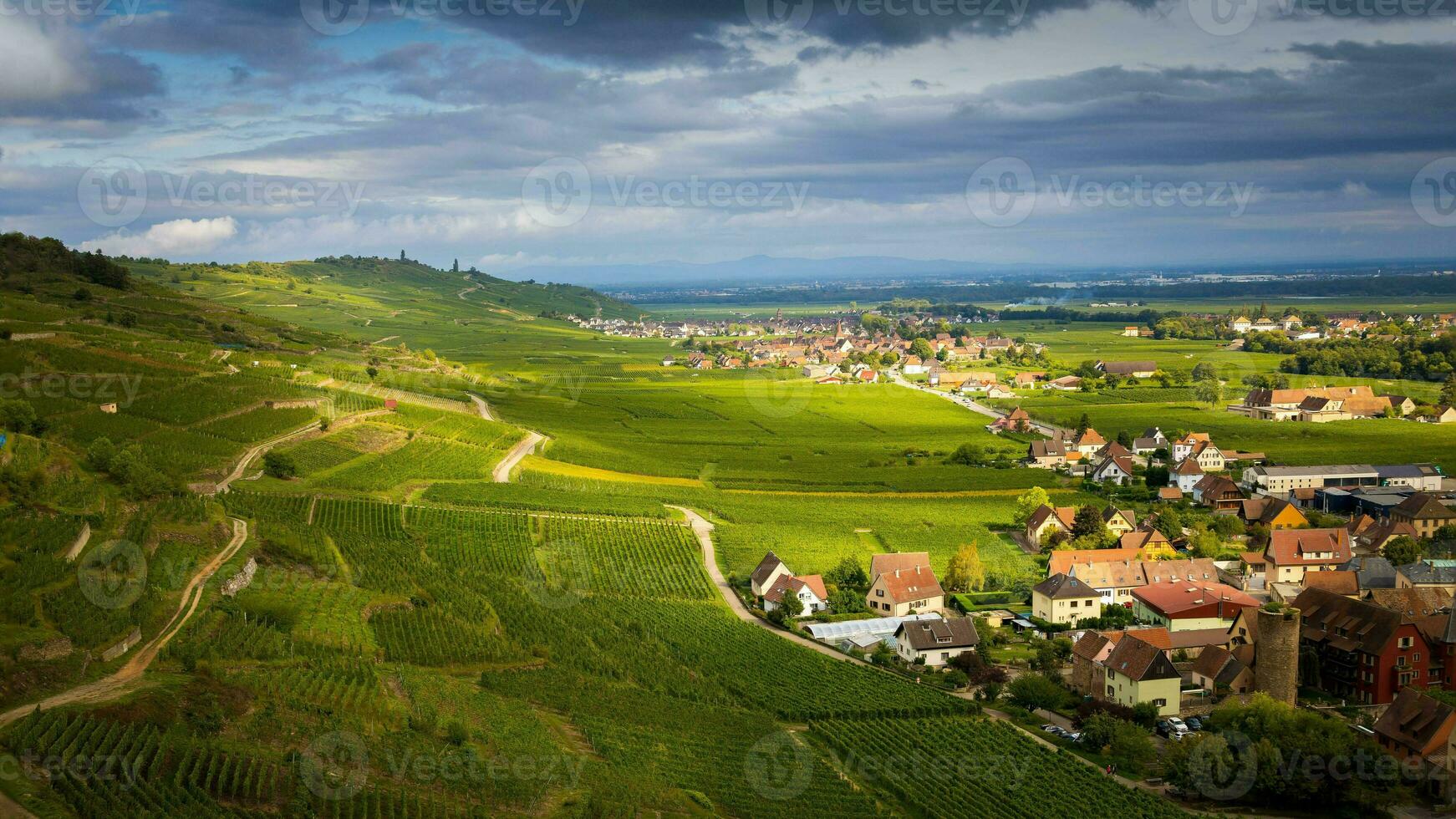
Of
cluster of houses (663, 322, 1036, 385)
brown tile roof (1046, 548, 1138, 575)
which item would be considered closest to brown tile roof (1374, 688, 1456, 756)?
brown tile roof (1046, 548, 1138, 575)

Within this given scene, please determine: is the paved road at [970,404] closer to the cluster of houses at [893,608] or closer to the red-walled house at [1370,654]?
the cluster of houses at [893,608]

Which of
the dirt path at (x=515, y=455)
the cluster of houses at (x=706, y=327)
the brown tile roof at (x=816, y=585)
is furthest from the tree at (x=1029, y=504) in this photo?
the cluster of houses at (x=706, y=327)

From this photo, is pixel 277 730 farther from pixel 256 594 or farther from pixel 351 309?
pixel 351 309

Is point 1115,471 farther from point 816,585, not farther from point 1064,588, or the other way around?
point 816,585

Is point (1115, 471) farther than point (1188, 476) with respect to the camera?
Yes

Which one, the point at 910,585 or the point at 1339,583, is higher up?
→ the point at 1339,583

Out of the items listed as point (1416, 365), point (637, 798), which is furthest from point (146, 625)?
point (1416, 365)

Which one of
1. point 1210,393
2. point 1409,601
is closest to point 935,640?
point 1409,601
